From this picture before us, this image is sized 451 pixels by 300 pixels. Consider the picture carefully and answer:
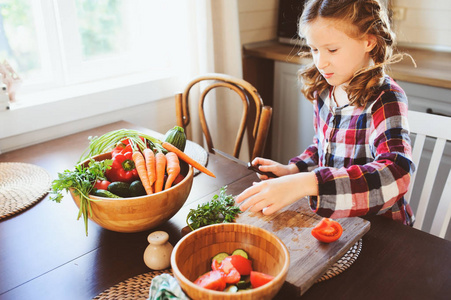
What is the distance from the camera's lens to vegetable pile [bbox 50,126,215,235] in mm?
881

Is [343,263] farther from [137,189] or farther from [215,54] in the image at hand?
[215,54]

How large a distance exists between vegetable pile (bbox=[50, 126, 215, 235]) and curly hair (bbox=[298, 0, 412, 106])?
1.56ft

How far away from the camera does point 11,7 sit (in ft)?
5.49

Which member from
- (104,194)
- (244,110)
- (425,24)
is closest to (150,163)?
(104,194)

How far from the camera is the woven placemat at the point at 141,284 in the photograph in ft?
2.53

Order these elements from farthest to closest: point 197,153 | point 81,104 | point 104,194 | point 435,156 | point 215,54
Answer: point 215,54 < point 81,104 < point 197,153 < point 435,156 < point 104,194

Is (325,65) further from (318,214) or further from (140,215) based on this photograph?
(140,215)

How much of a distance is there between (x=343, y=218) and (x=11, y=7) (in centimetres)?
157

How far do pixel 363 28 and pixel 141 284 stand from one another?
2.64ft

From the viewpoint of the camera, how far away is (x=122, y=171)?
98cm

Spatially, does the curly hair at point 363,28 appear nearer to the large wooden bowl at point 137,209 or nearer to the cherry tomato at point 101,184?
the large wooden bowl at point 137,209

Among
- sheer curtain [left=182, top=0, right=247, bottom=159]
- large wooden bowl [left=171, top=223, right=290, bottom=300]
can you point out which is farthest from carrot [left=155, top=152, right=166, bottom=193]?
sheer curtain [left=182, top=0, right=247, bottom=159]

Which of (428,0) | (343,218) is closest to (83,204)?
(343,218)

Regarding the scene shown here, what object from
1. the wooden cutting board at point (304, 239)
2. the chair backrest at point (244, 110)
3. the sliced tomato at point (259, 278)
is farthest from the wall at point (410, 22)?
the sliced tomato at point (259, 278)
